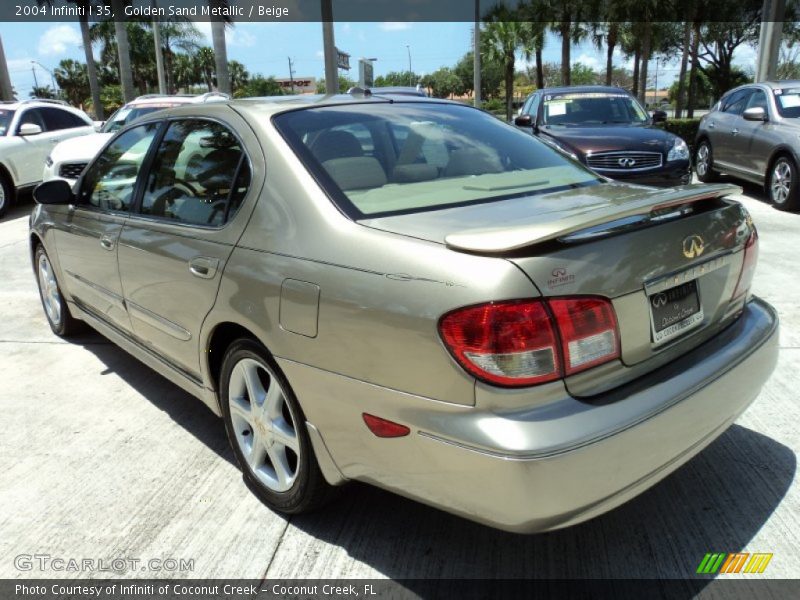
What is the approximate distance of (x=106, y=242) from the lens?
11.7 feet

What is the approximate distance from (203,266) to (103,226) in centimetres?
123

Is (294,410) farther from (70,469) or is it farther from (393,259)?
(70,469)

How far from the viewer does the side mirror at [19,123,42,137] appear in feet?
34.8

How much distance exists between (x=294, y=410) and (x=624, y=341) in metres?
1.16

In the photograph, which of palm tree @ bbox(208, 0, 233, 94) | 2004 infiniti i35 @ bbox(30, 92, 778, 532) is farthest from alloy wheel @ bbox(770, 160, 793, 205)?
palm tree @ bbox(208, 0, 233, 94)

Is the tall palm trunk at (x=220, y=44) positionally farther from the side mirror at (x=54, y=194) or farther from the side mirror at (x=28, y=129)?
the side mirror at (x=54, y=194)

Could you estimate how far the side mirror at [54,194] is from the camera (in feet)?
13.0

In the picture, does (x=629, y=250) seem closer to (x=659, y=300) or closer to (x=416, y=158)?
(x=659, y=300)

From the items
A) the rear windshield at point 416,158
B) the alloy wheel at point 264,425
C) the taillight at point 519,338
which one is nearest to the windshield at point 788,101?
the rear windshield at point 416,158

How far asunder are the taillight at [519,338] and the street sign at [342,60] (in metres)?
17.9

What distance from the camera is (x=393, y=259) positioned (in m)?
2.02

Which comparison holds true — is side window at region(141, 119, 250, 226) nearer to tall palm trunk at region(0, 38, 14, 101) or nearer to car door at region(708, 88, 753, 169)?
car door at region(708, 88, 753, 169)

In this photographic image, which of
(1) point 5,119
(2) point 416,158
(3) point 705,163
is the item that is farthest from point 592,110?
(1) point 5,119

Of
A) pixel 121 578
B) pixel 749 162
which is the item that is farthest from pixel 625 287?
pixel 749 162
